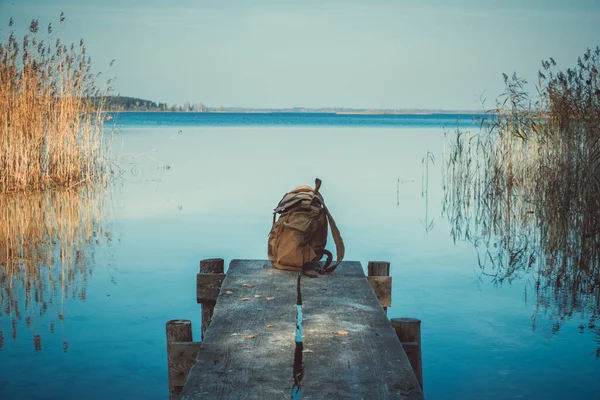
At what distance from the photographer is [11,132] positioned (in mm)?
10039

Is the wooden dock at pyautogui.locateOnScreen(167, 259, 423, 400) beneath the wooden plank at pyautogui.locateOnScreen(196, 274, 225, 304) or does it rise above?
above

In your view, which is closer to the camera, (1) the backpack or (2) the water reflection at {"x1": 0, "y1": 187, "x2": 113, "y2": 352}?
(1) the backpack

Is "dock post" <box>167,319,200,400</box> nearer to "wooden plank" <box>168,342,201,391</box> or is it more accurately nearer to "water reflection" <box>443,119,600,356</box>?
"wooden plank" <box>168,342,201,391</box>

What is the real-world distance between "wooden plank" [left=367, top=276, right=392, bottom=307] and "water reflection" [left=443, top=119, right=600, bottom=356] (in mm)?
1347

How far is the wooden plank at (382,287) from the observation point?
14.7ft

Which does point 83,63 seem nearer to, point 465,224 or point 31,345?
point 465,224

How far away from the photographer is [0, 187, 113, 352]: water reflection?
5.20m

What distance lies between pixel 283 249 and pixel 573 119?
5.35 metres

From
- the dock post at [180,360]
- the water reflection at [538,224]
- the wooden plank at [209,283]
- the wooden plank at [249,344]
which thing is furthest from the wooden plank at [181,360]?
the water reflection at [538,224]

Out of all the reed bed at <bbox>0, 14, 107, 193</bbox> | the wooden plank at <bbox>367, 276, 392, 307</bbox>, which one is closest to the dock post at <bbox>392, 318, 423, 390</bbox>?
the wooden plank at <bbox>367, 276, 392, 307</bbox>

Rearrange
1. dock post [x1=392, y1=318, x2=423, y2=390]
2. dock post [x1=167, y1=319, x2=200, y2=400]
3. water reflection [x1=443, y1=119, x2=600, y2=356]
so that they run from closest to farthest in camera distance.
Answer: dock post [x1=167, y1=319, x2=200, y2=400] < dock post [x1=392, y1=318, x2=423, y2=390] < water reflection [x1=443, y1=119, x2=600, y2=356]

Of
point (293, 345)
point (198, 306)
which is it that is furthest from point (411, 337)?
point (198, 306)

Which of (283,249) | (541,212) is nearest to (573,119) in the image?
(541,212)

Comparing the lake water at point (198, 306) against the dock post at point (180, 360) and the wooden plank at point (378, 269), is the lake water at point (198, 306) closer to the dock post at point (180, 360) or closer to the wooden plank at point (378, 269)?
the wooden plank at point (378, 269)
